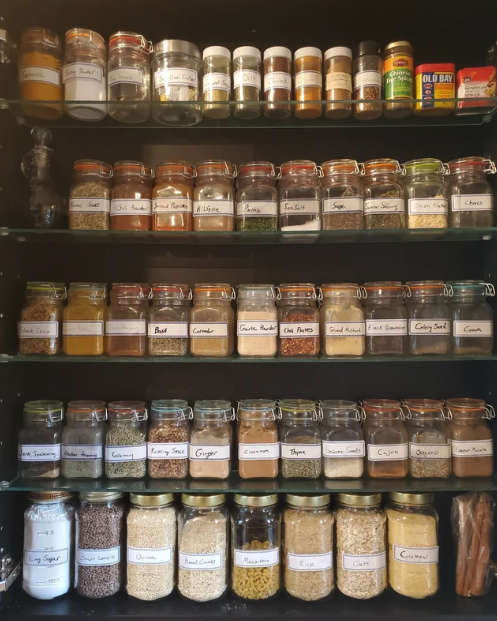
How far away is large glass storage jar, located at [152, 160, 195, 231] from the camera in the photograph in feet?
4.45

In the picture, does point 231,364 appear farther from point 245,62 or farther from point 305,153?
point 245,62

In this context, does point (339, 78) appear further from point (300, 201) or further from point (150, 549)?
point (150, 549)

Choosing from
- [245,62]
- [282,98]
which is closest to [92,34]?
[245,62]

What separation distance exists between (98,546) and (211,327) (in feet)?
2.13

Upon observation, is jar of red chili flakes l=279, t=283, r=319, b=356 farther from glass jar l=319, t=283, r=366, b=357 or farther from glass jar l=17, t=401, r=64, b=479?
glass jar l=17, t=401, r=64, b=479

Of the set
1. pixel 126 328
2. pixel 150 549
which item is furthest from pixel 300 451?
pixel 126 328

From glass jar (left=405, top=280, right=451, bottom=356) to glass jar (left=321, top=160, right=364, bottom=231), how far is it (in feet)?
0.89

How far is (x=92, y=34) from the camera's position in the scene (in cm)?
136

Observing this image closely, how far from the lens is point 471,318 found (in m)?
1.37

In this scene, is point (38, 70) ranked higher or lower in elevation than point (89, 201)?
higher

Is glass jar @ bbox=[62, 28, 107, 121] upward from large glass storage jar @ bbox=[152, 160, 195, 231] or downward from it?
upward

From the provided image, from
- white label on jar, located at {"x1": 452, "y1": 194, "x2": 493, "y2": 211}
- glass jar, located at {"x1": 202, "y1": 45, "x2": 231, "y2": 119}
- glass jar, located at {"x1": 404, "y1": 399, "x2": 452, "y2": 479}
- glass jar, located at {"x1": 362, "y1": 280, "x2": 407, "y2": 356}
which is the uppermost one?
glass jar, located at {"x1": 202, "y1": 45, "x2": 231, "y2": 119}

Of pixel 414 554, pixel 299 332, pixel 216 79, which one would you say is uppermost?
pixel 216 79

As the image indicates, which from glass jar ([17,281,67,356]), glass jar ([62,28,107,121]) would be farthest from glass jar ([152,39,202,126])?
glass jar ([17,281,67,356])
